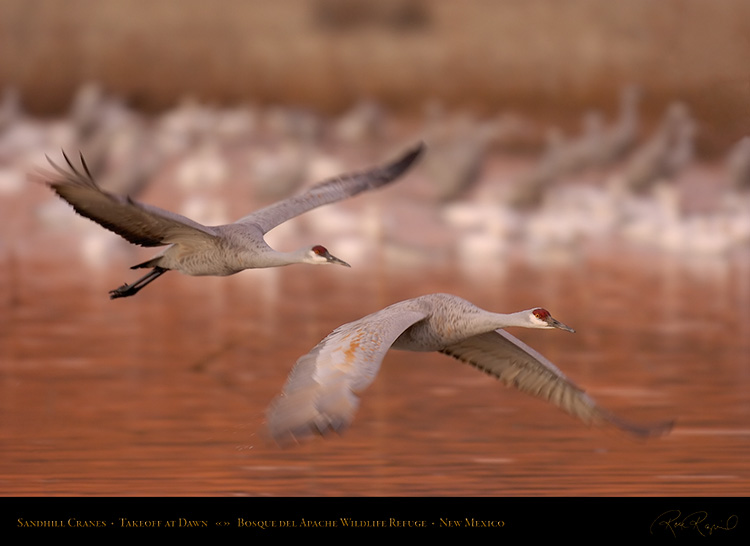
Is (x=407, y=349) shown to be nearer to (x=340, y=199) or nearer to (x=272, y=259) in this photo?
(x=272, y=259)

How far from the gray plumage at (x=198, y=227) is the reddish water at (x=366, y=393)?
991 millimetres

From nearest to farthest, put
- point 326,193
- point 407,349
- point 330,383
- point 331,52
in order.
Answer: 1. point 330,383
2. point 407,349
3. point 326,193
4. point 331,52

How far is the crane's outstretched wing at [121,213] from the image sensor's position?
686cm

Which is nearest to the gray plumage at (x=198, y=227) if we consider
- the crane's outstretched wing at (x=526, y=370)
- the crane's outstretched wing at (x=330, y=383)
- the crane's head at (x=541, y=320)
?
the crane's outstretched wing at (x=526, y=370)

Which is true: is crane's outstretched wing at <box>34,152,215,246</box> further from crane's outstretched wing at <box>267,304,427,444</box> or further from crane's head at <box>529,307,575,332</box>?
crane's head at <box>529,307,575,332</box>

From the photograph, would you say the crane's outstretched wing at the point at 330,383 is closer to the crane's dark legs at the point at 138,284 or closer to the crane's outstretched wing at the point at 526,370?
the crane's outstretched wing at the point at 526,370

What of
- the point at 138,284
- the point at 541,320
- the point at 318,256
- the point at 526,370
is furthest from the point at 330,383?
the point at 138,284

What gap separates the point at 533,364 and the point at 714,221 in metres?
9.52

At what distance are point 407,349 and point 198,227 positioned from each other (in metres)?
1.12

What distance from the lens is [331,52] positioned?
66.3ft

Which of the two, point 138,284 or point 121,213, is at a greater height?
point 121,213

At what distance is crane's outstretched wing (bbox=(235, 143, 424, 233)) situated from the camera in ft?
27.5

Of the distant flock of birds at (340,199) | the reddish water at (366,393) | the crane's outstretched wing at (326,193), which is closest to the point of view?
the distant flock of birds at (340,199)

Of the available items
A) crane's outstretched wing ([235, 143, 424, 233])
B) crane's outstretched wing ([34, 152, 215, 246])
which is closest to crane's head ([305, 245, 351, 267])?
crane's outstretched wing ([235, 143, 424, 233])
